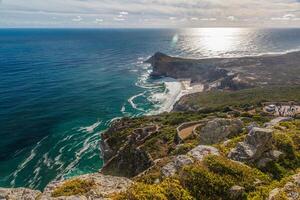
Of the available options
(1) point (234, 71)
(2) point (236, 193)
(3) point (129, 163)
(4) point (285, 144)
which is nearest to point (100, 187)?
(2) point (236, 193)

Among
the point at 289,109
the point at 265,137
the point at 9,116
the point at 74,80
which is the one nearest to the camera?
the point at 265,137

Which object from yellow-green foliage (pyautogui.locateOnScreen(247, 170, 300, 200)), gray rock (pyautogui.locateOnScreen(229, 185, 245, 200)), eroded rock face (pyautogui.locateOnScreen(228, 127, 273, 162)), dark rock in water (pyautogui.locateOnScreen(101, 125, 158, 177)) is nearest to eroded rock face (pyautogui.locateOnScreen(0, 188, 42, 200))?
gray rock (pyautogui.locateOnScreen(229, 185, 245, 200))

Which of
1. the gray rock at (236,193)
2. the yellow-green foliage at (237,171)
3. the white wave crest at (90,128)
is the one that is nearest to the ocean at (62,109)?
the white wave crest at (90,128)

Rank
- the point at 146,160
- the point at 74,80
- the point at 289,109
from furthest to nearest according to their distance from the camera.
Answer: the point at 74,80, the point at 289,109, the point at 146,160

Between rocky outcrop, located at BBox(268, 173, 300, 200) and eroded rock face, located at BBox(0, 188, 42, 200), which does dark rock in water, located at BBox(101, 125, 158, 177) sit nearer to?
eroded rock face, located at BBox(0, 188, 42, 200)

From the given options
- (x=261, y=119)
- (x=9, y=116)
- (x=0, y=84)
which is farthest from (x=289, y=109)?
(x=0, y=84)

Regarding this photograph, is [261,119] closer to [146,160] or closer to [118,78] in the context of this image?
[146,160]
